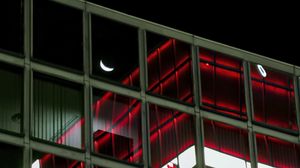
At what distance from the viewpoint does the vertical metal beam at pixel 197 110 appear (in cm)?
3831

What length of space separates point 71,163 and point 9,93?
293 cm

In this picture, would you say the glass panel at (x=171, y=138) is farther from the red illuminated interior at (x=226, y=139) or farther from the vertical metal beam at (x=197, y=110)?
the red illuminated interior at (x=226, y=139)

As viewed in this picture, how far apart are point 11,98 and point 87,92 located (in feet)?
8.78

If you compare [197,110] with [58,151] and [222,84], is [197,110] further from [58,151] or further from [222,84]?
[58,151]

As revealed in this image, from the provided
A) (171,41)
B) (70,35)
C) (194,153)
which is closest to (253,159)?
(194,153)

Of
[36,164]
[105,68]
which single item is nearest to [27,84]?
[36,164]

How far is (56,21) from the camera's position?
38.0 meters

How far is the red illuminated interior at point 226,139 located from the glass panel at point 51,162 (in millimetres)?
4966

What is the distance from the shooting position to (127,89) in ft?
125

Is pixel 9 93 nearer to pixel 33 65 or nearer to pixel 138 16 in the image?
pixel 33 65

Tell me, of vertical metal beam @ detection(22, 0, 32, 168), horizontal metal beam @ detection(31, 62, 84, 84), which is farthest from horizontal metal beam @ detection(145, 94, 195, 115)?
vertical metal beam @ detection(22, 0, 32, 168)

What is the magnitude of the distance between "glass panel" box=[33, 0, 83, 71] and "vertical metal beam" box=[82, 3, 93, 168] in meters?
0.14

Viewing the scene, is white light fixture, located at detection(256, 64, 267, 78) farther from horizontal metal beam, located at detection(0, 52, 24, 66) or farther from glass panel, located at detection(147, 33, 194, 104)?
horizontal metal beam, located at detection(0, 52, 24, 66)

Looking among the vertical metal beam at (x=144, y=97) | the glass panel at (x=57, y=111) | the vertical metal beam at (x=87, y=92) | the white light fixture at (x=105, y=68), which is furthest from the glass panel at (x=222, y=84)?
the glass panel at (x=57, y=111)
